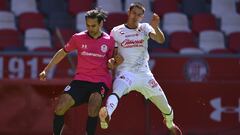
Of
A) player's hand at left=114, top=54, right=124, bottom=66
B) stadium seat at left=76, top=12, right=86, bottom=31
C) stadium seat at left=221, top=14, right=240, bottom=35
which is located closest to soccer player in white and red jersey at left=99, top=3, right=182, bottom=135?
player's hand at left=114, top=54, right=124, bottom=66

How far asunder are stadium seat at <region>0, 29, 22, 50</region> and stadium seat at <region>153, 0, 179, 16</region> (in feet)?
10.9

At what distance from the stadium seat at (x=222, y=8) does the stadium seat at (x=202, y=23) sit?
0.47 m

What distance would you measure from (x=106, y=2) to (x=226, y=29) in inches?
108

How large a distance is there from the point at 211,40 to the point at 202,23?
770 millimetres

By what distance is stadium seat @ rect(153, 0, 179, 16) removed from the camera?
53.9 ft

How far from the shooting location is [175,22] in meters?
16.1

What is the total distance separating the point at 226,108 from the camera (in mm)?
11773

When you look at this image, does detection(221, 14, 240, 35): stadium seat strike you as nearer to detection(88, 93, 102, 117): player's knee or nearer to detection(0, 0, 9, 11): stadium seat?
detection(0, 0, 9, 11): stadium seat

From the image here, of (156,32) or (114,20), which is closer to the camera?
(156,32)

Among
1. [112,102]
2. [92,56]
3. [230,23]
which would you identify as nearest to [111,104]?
[112,102]

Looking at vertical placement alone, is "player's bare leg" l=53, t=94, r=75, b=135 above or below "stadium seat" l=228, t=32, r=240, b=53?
below

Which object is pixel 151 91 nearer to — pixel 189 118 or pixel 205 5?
pixel 189 118

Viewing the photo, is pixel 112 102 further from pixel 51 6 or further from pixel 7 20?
pixel 51 6

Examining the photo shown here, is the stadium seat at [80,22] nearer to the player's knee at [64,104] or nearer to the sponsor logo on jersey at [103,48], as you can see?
the sponsor logo on jersey at [103,48]
